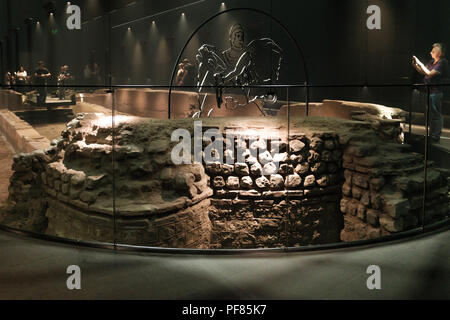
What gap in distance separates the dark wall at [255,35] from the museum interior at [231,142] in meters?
0.04

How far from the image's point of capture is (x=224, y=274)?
3.12 m

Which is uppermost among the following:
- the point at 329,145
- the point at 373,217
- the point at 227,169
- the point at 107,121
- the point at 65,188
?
the point at 107,121

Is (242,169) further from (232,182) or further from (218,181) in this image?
(218,181)

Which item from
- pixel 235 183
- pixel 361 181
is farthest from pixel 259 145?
pixel 361 181

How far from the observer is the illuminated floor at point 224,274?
2.83 meters

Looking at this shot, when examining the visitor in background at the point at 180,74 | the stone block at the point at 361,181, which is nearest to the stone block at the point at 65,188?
the stone block at the point at 361,181

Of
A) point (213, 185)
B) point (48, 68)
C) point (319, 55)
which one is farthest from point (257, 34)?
point (213, 185)

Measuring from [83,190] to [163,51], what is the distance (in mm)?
8598

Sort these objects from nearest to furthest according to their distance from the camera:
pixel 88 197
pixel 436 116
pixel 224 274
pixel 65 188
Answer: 1. pixel 224 274
2. pixel 88 197
3. pixel 65 188
4. pixel 436 116

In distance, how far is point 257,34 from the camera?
12.2 meters

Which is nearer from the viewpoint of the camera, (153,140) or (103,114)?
(153,140)

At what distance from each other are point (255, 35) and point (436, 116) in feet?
21.1

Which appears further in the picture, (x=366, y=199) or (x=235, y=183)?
(x=235, y=183)
